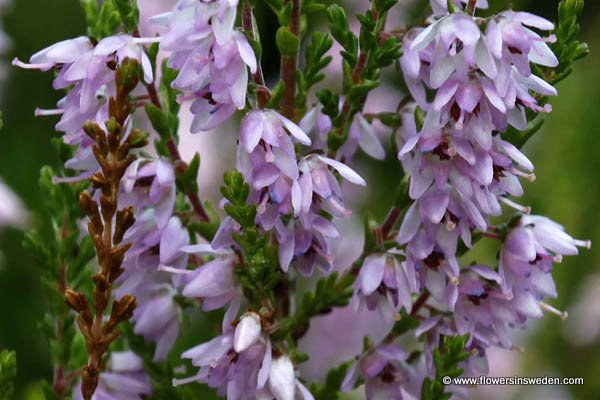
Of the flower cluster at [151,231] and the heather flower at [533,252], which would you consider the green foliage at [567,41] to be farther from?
the flower cluster at [151,231]

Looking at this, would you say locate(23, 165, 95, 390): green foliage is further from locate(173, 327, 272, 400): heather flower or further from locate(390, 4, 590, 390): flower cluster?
locate(390, 4, 590, 390): flower cluster

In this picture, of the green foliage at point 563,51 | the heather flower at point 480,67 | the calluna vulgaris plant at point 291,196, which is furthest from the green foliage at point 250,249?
the green foliage at point 563,51

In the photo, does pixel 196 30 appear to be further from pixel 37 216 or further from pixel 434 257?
pixel 37 216

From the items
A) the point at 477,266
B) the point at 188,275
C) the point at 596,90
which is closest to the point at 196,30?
the point at 188,275

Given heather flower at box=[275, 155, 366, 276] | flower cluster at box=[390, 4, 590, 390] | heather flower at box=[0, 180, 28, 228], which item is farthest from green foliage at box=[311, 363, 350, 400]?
heather flower at box=[0, 180, 28, 228]

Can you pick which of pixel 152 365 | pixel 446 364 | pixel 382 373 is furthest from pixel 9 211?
A: pixel 446 364

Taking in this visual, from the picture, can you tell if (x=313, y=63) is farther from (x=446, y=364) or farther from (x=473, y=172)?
(x=446, y=364)
